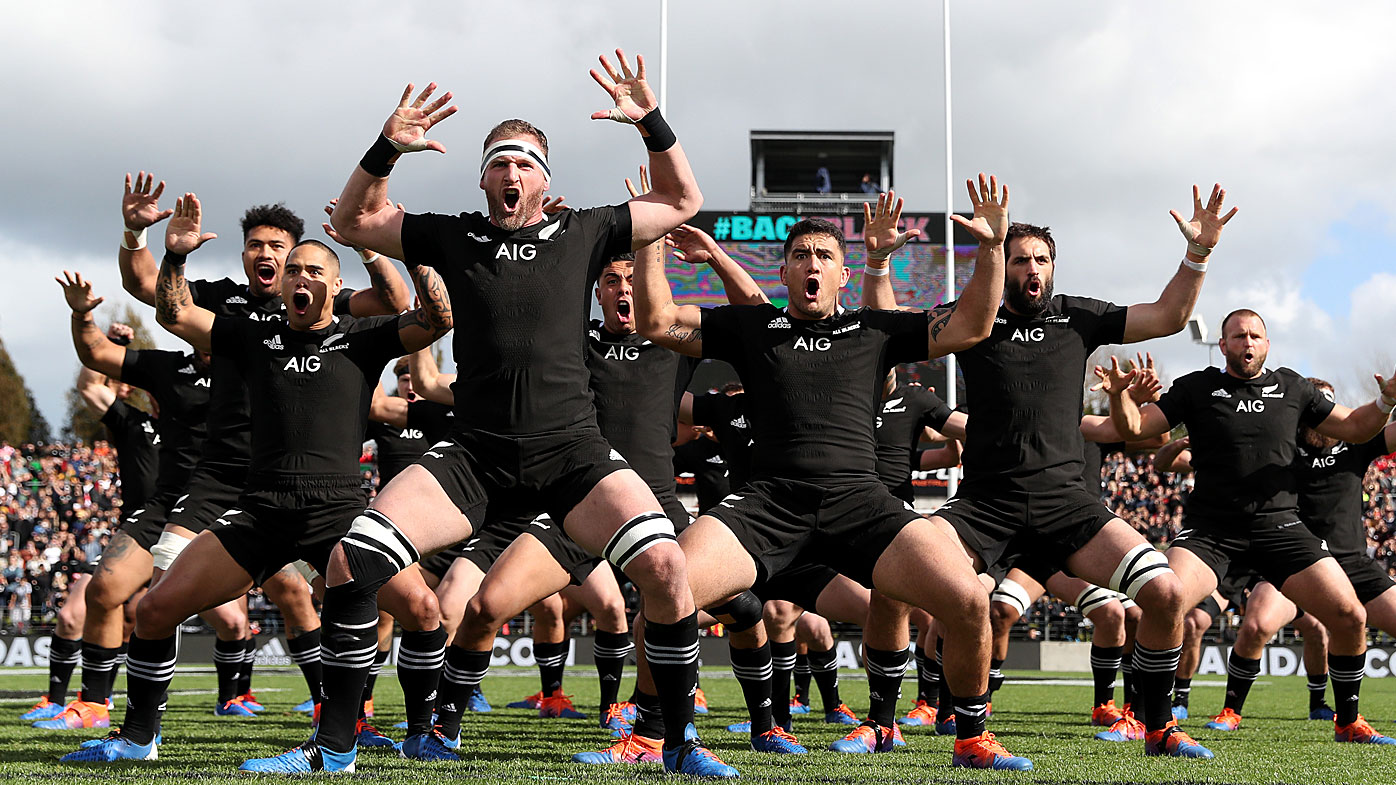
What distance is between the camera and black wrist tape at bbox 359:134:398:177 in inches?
214

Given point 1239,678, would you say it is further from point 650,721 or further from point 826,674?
point 650,721

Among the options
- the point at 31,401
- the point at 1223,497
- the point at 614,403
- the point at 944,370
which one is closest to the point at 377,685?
the point at 614,403

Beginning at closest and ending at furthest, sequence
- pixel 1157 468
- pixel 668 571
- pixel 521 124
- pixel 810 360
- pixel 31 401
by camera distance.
Result: pixel 668 571, pixel 521 124, pixel 810 360, pixel 1157 468, pixel 31 401

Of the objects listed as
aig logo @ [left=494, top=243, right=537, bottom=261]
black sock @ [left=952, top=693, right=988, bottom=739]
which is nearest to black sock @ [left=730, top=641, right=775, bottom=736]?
black sock @ [left=952, top=693, right=988, bottom=739]

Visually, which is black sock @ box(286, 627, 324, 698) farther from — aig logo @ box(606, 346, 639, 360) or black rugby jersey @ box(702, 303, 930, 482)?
black rugby jersey @ box(702, 303, 930, 482)

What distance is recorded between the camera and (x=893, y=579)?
5758 mm

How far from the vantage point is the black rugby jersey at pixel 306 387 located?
20.6 feet

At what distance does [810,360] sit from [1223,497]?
3.60 metres

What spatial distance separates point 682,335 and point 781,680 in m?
3.32

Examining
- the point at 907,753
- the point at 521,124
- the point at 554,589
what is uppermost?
the point at 521,124

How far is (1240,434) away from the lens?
26.9 ft

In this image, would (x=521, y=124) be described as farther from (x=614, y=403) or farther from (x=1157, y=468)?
(x=1157, y=468)

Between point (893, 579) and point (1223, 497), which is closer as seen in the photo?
point (893, 579)

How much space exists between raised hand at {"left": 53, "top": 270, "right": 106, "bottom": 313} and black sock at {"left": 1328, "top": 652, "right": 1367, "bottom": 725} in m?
8.45
